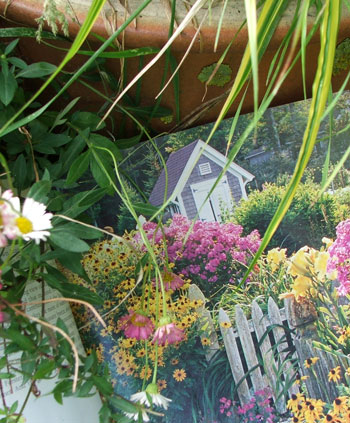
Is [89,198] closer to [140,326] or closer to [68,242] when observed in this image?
[68,242]

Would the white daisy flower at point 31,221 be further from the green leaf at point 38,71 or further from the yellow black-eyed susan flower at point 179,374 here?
the yellow black-eyed susan flower at point 179,374

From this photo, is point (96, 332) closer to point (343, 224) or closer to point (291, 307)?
point (291, 307)

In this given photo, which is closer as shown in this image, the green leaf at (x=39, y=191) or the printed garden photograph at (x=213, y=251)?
the green leaf at (x=39, y=191)

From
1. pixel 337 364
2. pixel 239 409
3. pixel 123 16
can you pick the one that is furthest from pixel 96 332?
pixel 123 16

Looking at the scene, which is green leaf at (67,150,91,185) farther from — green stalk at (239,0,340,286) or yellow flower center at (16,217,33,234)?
green stalk at (239,0,340,286)

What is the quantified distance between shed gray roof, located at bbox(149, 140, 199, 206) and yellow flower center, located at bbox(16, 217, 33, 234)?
0.38 m

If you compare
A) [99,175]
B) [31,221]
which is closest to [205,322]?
[99,175]

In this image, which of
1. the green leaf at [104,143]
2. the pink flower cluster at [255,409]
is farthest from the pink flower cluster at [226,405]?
the green leaf at [104,143]

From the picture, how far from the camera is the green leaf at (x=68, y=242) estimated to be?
577mm

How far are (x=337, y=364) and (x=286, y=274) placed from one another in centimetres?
17

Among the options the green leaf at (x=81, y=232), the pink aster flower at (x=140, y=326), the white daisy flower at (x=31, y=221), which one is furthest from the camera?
the pink aster flower at (x=140, y=326)

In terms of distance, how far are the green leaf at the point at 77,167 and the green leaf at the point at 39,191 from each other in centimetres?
9

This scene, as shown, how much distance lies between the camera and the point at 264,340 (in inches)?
33.3

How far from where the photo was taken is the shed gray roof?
0.86m
